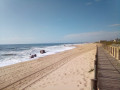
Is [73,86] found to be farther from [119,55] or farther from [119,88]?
[119,55]

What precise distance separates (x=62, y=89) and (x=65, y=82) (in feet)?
2.43

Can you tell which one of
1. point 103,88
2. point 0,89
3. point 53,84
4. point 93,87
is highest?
point 93,87

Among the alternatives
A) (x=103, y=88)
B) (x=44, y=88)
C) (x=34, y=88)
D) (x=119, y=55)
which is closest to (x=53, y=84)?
(x=44, y=88)

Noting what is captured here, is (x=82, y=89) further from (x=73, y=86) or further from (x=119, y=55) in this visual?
(x=119, y=55)

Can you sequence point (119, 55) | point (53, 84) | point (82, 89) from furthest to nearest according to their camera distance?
1. point (119, 55)
2. point (53, 84)
3. point (82, 89)

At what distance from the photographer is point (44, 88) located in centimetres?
478

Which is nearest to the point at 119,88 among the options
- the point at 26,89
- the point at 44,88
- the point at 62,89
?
the point at 62,89

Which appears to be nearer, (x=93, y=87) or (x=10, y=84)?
(x=93, y=87)

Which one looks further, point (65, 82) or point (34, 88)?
point (65, 82)

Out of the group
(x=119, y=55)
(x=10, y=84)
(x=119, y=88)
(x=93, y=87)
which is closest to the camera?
(x=93, y=87)

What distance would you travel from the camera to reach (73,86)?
4766 mm

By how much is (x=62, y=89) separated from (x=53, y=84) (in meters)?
0.82

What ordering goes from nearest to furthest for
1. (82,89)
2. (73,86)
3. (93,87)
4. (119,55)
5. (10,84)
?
1. (93,87)
2. (82,89)
3. (73,86)
4. (10,84)
5. (119,55)

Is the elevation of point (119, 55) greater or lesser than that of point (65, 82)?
greater
